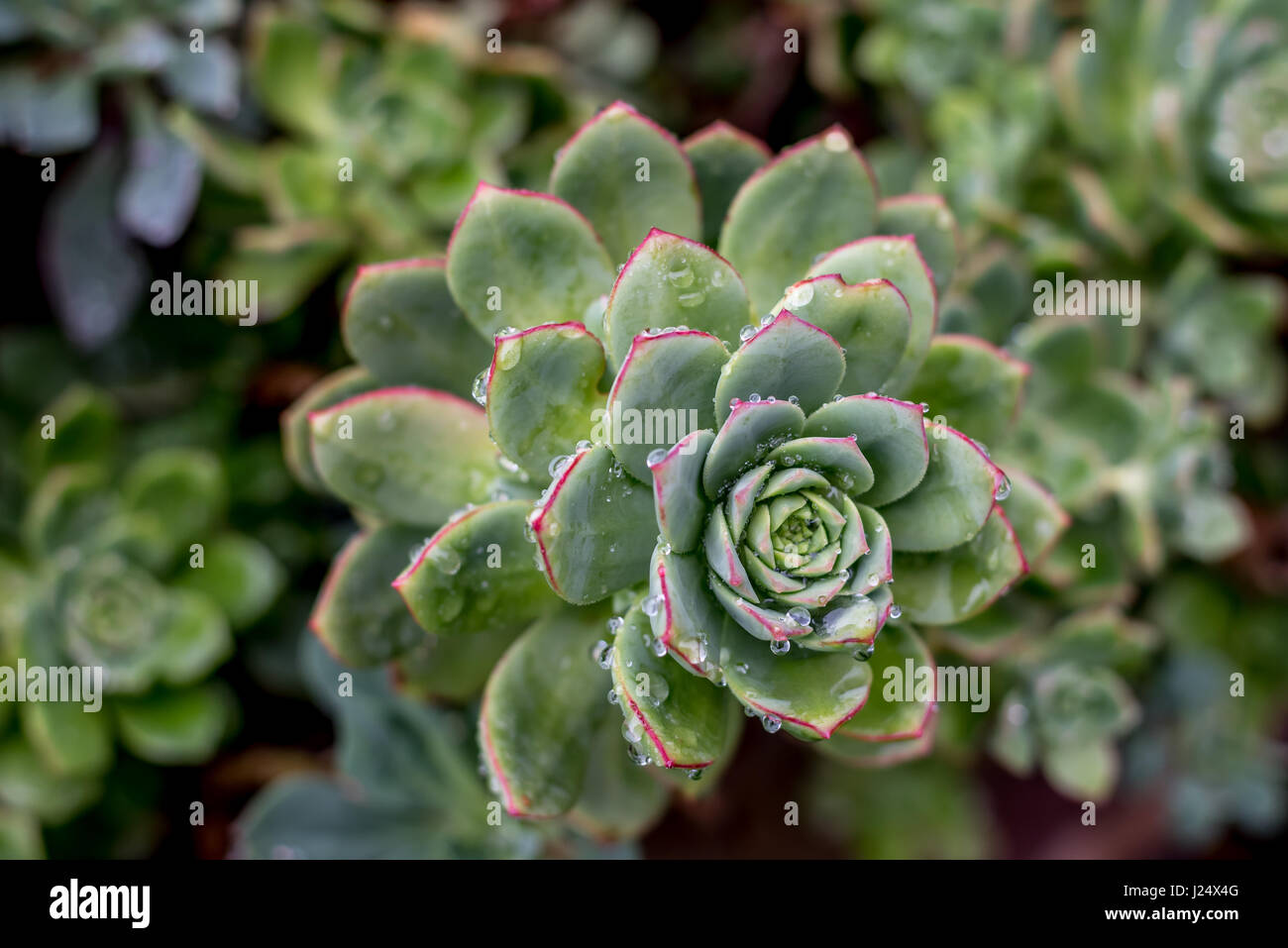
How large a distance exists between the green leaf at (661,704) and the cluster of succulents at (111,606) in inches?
37.0

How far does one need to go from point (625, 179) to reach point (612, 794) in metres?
0.75

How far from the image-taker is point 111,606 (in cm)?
162

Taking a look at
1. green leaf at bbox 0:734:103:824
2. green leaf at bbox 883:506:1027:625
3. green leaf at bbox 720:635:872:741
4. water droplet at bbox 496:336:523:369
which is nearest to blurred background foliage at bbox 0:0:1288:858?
green leaf at bbox 0:734:103:824

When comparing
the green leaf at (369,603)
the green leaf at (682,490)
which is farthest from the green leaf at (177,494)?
the green leaf at (682,490)

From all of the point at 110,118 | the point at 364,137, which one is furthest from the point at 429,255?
the point at 110,118

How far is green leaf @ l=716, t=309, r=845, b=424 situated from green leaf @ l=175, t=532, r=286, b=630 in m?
1.04

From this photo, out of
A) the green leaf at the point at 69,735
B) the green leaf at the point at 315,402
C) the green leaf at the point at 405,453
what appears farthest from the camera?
the green leaf at the point at 69,735

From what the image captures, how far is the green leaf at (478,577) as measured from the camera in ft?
3.20

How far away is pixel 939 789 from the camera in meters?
2.21

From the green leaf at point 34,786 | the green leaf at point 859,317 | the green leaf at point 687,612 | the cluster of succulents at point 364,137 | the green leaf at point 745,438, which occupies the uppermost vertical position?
the cluster of succulents at point 364,137

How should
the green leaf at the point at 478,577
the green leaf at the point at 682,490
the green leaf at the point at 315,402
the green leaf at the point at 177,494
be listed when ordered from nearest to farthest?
the green leaf at the point at 682,490
the green leaf at the point at 478,577
the green leaf at the point at 315,402
the green leaf at the point at 177,494

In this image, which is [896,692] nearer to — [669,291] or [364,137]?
[669,291]

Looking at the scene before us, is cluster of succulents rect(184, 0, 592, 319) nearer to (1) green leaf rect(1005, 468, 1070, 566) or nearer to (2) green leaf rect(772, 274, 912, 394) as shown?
(2) green leaf rect(772, 274, 912, 394)

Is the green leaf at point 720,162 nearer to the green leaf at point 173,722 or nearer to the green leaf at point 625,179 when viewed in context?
the green leaf at point 625,179
